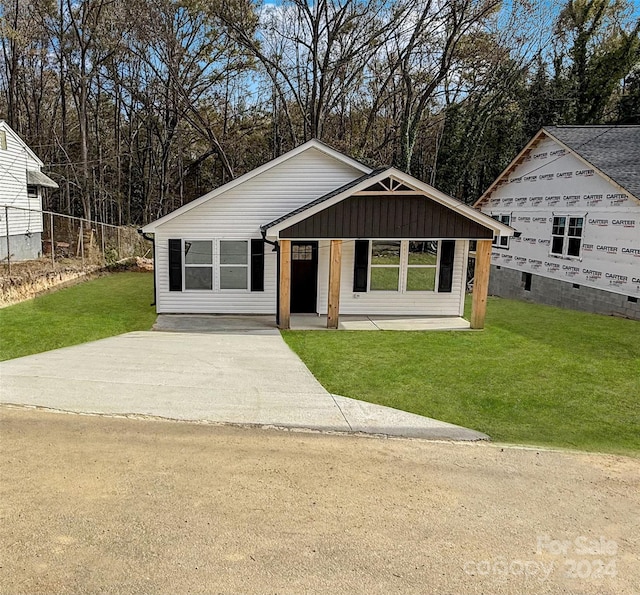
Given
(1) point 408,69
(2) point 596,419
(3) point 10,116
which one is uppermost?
(1) point 408,69

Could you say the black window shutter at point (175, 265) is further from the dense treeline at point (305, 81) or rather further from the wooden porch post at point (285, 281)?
the dense treeline at point (305, 81)

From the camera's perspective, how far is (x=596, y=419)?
6.33 m

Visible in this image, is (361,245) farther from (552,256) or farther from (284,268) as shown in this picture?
(552,256)

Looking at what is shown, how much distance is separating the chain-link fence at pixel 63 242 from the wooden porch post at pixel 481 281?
13635 mm

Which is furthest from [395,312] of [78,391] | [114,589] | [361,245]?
[114,589]

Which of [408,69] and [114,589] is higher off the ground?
[408,69]

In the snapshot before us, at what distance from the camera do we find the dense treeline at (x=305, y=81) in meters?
22.9

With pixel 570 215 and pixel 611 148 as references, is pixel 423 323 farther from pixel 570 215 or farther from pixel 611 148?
pixel 611 148

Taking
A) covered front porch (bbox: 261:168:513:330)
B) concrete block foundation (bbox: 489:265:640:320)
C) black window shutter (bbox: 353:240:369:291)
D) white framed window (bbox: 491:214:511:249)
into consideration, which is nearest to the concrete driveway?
covered front porch (bbox: 261:168:513:330)

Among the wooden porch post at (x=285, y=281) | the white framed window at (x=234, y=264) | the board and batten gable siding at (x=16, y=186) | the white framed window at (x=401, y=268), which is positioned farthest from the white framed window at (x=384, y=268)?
→ the board and batten gable siding at (x=16, y=186)

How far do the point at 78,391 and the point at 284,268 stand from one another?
5437mm

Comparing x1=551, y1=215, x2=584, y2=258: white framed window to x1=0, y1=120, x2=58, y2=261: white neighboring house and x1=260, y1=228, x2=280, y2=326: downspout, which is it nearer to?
x1=260, y1=228, x2=280, y2=326: downspout

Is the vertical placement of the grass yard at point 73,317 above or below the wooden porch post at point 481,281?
below

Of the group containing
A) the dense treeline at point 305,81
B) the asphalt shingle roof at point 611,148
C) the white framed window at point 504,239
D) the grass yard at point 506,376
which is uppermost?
the dense treeline at point 305,81
